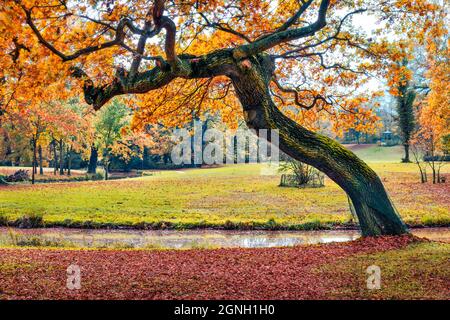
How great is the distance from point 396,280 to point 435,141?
74.9ft

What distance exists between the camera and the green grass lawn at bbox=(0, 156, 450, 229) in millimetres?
14372

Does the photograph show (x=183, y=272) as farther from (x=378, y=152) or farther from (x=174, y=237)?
(x=378, y=152)

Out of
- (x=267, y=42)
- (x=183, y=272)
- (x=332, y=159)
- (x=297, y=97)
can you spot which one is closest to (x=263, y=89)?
(x=267, y=42)

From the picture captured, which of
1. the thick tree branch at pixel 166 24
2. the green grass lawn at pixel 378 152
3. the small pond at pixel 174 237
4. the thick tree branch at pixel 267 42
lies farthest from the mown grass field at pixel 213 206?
the green grass lawn at pixel 378 152

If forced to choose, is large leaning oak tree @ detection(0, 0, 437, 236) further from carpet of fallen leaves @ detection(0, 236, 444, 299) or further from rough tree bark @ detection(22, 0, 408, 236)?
carpet of fallen leaves @ detection(0, 236, 444, 299)

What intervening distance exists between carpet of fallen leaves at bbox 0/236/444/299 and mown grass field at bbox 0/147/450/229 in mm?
5466

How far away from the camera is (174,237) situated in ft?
41.8

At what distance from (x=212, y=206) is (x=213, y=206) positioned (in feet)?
0.15

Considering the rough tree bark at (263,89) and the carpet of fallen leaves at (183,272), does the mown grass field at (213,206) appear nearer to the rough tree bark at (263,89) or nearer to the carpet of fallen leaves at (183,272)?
the rough tree bark at (263,89)

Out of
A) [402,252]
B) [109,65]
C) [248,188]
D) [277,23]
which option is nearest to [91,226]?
[109,65]

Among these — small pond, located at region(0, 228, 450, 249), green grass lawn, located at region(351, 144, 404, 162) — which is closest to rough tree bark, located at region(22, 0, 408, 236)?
small pond, located at region(0, 228, 450, 249)

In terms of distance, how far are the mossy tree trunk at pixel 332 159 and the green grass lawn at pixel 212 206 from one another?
4.91 meters

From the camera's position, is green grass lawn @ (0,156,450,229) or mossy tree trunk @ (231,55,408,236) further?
green grass lawn @ (0,156,450,229)

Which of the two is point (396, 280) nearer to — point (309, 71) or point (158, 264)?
point (158, 264)
